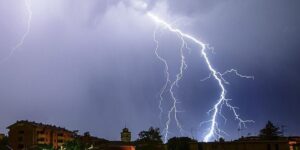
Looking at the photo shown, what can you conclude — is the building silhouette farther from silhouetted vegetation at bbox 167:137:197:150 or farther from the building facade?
silhouetted vegetation at bbox 167:137:197:150

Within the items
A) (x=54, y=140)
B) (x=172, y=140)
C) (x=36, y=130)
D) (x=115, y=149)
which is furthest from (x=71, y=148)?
(x=54, y=140)

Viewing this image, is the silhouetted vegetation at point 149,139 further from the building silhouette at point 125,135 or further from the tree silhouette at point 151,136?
the building silhouette at point 125,135

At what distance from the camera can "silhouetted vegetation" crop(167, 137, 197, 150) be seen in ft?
142

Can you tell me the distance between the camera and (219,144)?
39969 mm

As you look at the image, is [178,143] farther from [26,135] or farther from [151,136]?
[26,135]

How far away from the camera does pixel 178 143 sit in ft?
145

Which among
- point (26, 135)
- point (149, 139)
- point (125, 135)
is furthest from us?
point (125, 135)

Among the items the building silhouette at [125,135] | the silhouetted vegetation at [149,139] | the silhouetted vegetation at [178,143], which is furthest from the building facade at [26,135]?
the silhouetted vegetation at [178,143]

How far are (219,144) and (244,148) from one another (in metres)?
2.91

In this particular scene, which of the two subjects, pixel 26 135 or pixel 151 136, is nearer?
pixel 151 136

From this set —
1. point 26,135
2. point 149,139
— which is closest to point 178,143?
point 149,139

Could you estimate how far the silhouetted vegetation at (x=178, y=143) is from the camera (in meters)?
43.1

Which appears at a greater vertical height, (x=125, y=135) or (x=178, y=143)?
(x=125, y=135)

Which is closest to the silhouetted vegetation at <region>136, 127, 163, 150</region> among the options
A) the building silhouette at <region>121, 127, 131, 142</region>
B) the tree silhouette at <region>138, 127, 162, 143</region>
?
the tree silhouette at <region>138, 127, 162, 143</region>
